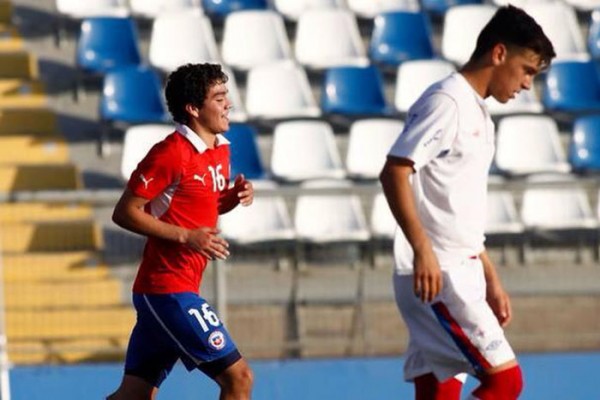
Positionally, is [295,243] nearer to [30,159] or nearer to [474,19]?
[30,159]

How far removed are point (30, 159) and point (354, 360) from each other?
395 cm

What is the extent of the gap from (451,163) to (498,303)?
2.53 feet

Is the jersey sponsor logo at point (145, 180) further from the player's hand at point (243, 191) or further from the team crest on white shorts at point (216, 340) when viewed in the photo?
the team crest on white shorts at point (216, 340)

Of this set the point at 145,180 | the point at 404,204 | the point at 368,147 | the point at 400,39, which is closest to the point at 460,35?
the point at 400,39

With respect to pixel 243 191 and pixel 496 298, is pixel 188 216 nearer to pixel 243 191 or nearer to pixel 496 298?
pixel 243 191

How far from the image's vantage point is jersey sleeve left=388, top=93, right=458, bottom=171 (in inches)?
236

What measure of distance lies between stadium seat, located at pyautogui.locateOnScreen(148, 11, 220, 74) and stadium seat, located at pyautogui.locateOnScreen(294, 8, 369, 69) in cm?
80

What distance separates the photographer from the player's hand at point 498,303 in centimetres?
663

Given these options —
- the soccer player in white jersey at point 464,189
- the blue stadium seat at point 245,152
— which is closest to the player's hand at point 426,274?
the soccer player in white jersey at point 464,189

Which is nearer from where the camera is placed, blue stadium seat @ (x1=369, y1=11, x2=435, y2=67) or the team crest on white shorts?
the team crest on white shorts

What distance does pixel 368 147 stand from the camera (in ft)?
43.3

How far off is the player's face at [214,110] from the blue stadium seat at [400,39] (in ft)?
24.8

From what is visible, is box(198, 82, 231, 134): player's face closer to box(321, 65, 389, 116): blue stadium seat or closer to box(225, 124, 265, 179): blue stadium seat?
box(225, 124, 265, 179): blue stadium seat

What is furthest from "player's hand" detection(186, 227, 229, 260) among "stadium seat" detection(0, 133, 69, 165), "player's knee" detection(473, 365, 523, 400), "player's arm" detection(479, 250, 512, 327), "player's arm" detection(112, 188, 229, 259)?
"stadium seat" detection(0, 133, 69, 165)
